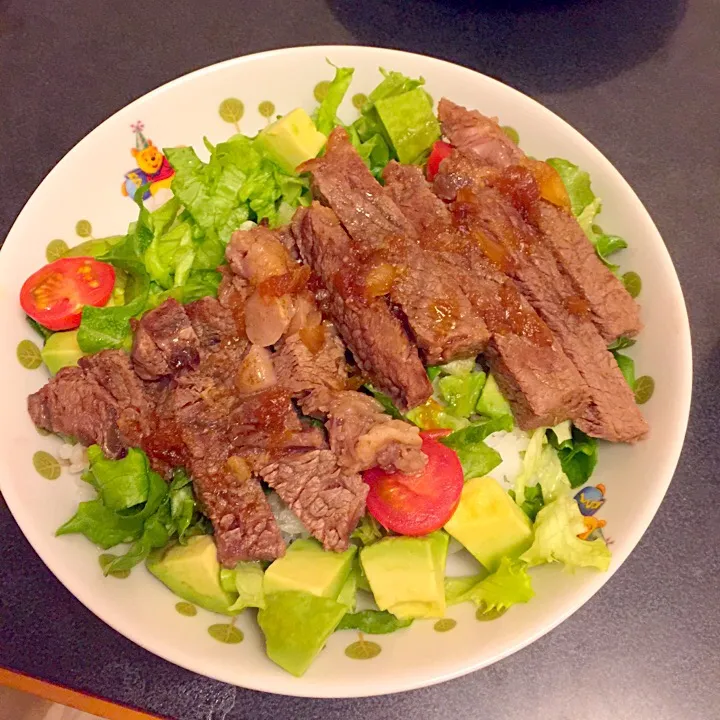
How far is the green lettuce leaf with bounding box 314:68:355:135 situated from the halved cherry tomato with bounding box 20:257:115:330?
4.72 feet

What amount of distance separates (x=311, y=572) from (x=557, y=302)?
1713 millimetres

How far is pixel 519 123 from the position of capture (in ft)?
11.2

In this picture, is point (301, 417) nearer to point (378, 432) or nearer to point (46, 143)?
point (378, 432)

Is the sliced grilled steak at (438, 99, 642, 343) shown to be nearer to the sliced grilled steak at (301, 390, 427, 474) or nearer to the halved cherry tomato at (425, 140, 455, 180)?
the halved cherry tomato at (425, 140, 455, 180)

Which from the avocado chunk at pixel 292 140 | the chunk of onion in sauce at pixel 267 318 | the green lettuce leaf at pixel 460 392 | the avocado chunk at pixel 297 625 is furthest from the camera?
the avocado chunk at pixel 292 140

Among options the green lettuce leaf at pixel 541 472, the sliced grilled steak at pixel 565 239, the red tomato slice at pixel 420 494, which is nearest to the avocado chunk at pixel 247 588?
the red tomato slice at pixel 420 494

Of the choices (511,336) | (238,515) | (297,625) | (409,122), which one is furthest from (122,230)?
(297,625)

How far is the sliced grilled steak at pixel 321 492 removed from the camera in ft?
8.66

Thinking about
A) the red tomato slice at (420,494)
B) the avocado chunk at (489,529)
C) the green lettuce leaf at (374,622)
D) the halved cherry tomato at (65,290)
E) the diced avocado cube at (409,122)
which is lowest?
the green lettuce leaf at (374,622)

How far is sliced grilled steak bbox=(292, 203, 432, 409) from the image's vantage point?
276cm

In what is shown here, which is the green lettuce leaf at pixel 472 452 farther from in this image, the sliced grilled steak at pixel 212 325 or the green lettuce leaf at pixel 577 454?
the sliced grilled steak at pixel 212 325

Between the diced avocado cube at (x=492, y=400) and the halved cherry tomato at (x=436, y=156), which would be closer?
the diced avocado cube at (x=492, y=400)

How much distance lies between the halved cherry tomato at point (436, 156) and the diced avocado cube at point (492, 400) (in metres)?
1.18

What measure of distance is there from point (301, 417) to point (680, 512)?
210cm
